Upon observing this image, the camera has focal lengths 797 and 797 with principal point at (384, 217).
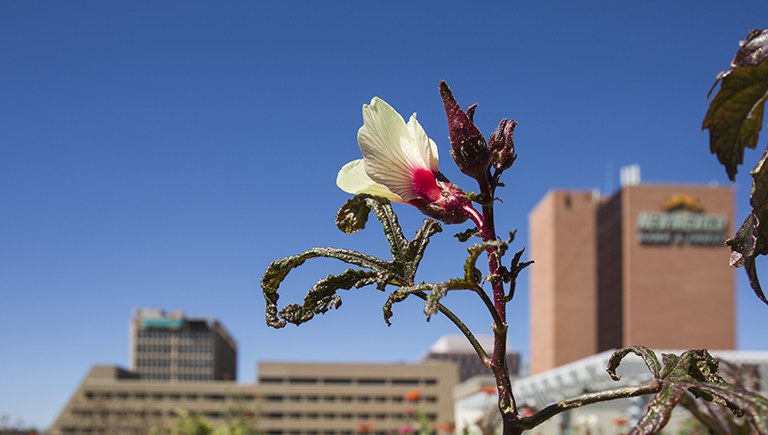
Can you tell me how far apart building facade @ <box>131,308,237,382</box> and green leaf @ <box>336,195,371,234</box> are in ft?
391

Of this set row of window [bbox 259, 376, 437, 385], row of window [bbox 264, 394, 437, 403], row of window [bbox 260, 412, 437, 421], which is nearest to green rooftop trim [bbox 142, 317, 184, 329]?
row of window [bbox 259, 376, 437, 385]

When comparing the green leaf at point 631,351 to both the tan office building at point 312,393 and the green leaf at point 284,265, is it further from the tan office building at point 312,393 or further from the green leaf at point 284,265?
the tan office building at point 312,393

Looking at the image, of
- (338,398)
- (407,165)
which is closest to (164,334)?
(338,398)

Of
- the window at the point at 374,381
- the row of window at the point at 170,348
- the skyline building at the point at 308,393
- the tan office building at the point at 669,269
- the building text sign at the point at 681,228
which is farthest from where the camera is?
the row of window at the point at 170,348

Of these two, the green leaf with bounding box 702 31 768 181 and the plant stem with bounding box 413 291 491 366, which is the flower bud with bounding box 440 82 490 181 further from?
the green leaf with bounding box 702 31 768 181

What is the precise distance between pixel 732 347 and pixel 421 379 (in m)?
27.7

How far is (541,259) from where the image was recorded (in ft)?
175

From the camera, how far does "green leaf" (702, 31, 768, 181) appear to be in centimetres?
63

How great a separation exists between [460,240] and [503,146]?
79 mm

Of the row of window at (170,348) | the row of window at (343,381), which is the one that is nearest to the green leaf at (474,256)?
the row of window at (343,381)

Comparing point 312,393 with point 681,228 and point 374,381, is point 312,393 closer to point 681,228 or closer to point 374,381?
point 374,381

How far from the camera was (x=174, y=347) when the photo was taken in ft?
381

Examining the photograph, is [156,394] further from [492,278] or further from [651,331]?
[492,278]

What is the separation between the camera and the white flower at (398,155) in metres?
0.60
